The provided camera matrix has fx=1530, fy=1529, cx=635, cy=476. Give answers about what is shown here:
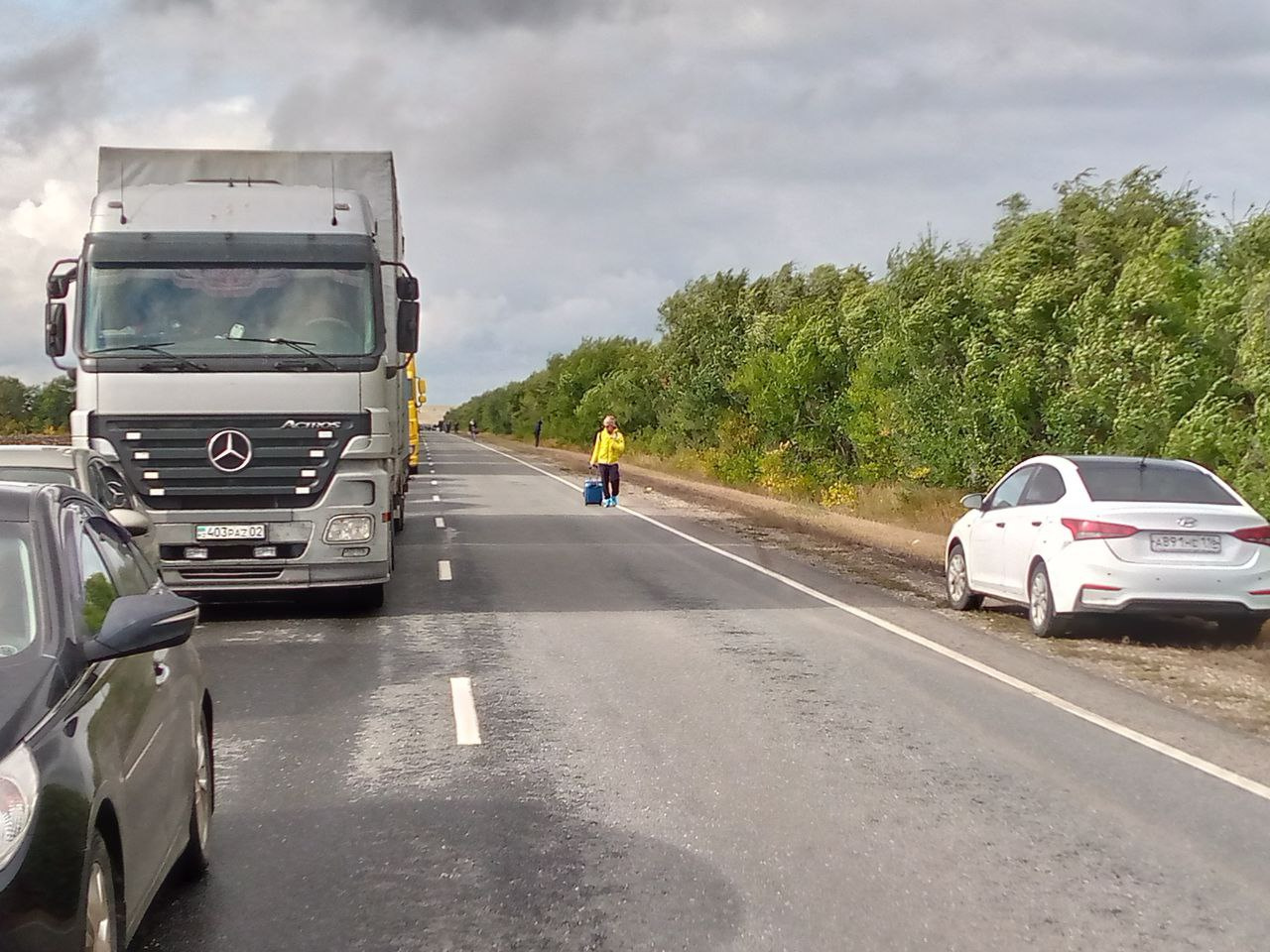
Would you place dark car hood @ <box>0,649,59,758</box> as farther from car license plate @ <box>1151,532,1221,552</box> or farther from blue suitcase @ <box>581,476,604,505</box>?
blue suitcase @ <box>581,476,604,505</box>

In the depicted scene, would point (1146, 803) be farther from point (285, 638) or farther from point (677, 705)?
point (285, 638)

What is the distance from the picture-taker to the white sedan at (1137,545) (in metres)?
12.0

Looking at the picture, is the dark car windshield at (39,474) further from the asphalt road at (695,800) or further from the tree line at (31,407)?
the tree line at (31,407)

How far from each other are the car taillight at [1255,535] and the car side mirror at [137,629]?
9.57 meters

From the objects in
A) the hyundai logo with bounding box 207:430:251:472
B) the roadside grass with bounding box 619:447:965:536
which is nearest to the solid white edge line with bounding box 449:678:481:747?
the hyundai logo with bounding box 207:430:251:472

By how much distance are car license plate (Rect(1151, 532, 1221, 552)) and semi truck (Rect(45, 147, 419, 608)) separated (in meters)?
6.39

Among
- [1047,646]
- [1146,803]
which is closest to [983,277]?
[1047,646]

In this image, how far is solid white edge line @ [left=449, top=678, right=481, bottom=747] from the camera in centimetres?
846

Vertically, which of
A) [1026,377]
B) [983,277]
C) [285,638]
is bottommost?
[285,638]

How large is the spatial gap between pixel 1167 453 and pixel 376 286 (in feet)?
28.0

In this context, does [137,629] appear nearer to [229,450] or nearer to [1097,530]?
[229,450]

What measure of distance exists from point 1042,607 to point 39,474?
314 inches

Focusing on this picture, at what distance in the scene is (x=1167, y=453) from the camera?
16172 mm

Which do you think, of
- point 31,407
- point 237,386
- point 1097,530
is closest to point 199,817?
point 237,386
